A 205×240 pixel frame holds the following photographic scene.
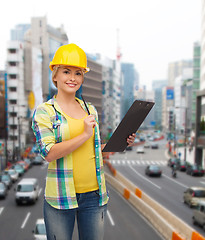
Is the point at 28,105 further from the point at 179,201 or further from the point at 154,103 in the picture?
Result: the point at 154,103

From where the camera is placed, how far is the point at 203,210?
1451 centimetres

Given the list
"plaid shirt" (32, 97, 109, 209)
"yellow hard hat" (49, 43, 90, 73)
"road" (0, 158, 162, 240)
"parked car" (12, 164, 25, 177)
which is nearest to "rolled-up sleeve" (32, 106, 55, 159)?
"plaid shirt" (32, 97, 109, 209)

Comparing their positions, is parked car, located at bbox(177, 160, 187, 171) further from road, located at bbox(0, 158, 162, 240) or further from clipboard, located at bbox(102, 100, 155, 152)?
clipboard, located at bbox(102, 100, 155, 152)

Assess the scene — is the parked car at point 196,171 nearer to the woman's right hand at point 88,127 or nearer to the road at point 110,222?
the road at point 110,222

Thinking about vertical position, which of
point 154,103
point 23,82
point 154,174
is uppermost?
point 23,82

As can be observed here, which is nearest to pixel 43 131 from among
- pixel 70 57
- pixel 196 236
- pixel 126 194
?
pixel 70 57

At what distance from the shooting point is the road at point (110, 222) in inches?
495

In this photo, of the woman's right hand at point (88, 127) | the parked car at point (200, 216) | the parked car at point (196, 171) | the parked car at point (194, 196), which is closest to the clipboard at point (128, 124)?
the woman's right hand at point (88, 127)

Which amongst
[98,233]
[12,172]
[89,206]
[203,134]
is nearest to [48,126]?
[89,206]

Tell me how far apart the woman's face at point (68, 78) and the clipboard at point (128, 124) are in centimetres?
54

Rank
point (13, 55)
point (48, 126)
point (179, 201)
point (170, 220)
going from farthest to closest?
point (13, 55) < point (179, 201) < point (170, 220) < point (48, 126)

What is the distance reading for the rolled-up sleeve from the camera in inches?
99.7

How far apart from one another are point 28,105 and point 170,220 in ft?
185

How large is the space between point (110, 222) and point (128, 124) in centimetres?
1262
